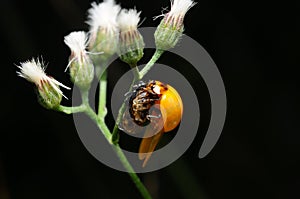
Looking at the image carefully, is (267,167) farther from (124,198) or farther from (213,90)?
(213,90)

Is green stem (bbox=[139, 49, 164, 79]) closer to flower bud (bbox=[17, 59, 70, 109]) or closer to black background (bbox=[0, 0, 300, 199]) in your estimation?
flower bud (bbox=[17, 59, 70, 109])

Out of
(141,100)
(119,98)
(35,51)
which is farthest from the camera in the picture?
(35,51)

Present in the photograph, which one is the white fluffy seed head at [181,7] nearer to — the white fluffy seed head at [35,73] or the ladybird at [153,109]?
the ladybird at [153,109]

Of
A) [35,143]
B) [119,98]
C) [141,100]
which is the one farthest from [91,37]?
[35,143]

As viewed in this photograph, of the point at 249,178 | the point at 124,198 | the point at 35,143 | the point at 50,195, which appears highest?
the point at 35,143

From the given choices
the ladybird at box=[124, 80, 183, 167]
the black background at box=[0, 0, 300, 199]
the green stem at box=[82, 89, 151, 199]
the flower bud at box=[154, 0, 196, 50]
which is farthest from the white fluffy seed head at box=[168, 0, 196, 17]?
the black background at box=[0, 0, 300, 199]

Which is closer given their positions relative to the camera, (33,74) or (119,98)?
(33,74)

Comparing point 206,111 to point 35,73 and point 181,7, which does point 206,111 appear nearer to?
point 181,7
